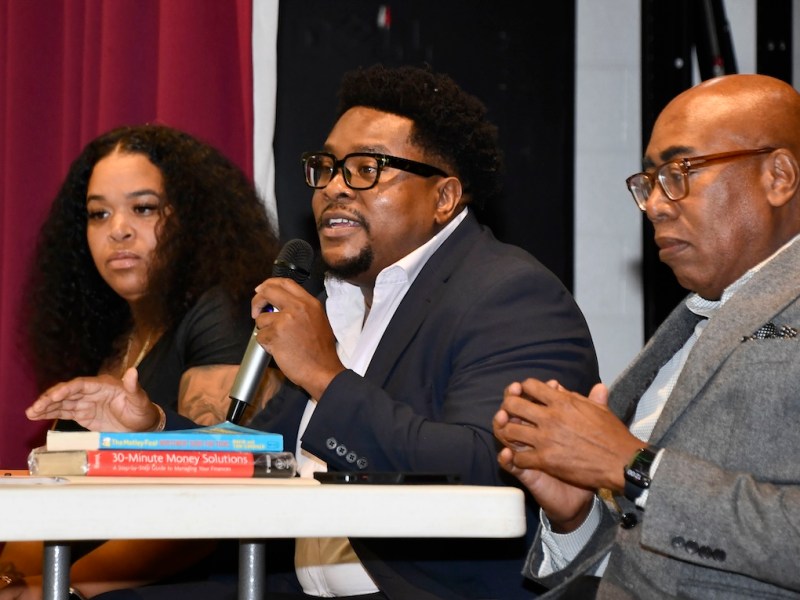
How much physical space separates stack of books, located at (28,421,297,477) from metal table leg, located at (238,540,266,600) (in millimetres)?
113

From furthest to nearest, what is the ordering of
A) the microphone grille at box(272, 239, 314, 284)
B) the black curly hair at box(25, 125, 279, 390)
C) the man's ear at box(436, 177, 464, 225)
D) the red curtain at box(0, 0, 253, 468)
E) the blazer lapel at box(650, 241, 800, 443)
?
the red curtain at box(0, 0, 253, 468) → the black curly hair at box(25, 125, 279, 390) → the man's ear at box(436, 177, 464, 225) → the microphone grille at box(272, 239, 314, 284) → the blazer lapel at box(650, 241, 800, 443)

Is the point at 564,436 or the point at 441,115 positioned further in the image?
the point at 441,115

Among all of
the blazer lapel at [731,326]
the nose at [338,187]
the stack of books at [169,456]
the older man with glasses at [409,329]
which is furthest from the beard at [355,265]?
the stack of books at [169,456]

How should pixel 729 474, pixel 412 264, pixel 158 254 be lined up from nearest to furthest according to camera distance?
pixel 729 474 < pixel 412 264 < pixel 158 254

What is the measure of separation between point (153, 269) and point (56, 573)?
1.47m

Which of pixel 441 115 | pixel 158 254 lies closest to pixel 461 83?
pixel 441 115

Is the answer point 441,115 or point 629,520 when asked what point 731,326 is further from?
point 441,115

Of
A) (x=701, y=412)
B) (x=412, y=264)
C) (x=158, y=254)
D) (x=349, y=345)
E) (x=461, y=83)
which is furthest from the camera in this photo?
(x=461, y=83)

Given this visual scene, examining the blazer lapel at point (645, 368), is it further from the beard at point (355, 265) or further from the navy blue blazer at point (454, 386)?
the beard at point (355, 265)

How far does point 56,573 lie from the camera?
148 cm

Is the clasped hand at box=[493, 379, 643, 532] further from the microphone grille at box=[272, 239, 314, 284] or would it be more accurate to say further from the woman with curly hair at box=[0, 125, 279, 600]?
the woman with curly hair at box=[0, 125, 279, 600]

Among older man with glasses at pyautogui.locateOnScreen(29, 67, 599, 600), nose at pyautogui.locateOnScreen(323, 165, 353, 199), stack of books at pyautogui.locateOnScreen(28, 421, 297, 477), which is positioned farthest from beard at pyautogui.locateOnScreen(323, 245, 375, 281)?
stack of books at pyautogui.locateOnScreen(28, 421, 297, 477)

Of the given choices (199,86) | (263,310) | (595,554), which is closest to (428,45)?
(199,86)

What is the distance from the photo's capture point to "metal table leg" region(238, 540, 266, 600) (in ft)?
4.69
